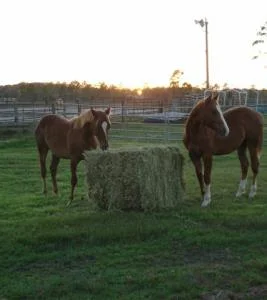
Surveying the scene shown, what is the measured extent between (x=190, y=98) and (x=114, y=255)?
109ft

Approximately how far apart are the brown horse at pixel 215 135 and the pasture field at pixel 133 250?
0.59m

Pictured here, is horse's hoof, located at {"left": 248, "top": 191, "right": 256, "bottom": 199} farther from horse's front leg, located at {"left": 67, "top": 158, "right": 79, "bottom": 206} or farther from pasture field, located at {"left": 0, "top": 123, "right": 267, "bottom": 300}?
horse's front leg, located at {"left": 67, "top": 158, "right": 79, "bottom": 206}

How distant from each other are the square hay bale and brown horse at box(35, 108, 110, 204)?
59cm

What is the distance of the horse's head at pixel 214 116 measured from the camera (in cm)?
887

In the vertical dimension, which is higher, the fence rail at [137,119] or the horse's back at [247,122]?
the horse's back at [247,122]

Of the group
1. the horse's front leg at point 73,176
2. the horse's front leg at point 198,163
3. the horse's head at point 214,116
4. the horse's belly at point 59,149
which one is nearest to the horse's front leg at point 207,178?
the horse's front leg at point 198,163

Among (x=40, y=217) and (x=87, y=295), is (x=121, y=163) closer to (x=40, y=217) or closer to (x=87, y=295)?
(x=40, y=217)

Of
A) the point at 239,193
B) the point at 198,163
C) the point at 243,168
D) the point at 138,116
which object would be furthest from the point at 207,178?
the point at 138,116

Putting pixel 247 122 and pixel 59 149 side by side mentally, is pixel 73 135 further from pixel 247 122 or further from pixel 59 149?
pixel 247 122

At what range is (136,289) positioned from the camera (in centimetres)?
514

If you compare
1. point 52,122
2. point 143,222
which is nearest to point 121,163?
point 143,222

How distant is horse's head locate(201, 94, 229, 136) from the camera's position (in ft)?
29.1

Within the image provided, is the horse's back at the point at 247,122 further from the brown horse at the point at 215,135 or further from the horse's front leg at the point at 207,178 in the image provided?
the horse's front leg at the point at 207,178

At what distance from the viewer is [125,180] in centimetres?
827
